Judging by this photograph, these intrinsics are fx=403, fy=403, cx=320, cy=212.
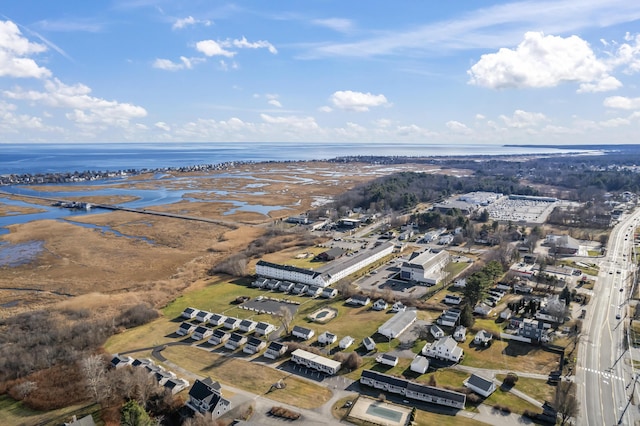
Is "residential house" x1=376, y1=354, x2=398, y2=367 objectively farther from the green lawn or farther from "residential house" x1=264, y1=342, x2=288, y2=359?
the green lawn

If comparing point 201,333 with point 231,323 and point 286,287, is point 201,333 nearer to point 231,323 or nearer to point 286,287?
point 231,323

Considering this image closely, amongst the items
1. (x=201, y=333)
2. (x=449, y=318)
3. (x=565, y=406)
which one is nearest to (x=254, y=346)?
(x=201, y=333)

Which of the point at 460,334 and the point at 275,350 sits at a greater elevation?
the point at 460,334

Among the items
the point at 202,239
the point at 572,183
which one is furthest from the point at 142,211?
the point at 572,183

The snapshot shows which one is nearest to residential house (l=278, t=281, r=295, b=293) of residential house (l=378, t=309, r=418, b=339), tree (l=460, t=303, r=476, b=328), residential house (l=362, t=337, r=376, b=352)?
residential house (l=378, t=309, r=418, b=339)

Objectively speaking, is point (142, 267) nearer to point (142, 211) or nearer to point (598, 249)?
point (142, 211)
